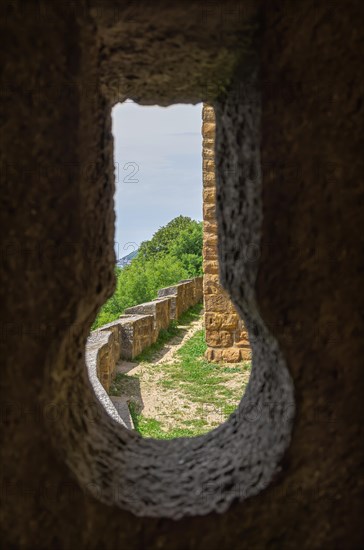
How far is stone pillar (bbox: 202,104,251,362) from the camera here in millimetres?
7941

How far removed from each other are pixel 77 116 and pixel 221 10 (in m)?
0.48

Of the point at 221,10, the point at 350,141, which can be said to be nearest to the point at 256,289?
the point at 350,141

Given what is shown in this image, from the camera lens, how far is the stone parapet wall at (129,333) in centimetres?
597

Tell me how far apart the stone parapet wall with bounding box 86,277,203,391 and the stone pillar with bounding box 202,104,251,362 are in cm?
140

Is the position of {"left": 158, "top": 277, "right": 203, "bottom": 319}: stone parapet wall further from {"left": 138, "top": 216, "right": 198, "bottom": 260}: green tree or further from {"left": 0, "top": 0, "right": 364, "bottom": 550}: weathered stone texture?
{"left": 138, "top": 216, "right": 198, "bottom": 260}: green tree

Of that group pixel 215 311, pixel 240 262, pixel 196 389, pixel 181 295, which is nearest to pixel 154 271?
pixel 181 295

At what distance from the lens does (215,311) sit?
8023 mm

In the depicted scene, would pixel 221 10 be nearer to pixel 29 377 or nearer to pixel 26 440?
pixel 29 377

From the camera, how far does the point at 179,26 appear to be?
1237 millimetres

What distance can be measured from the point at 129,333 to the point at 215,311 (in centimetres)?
159

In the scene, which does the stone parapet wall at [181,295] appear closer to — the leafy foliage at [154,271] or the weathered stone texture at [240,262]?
the leafy foliage at [154,271]

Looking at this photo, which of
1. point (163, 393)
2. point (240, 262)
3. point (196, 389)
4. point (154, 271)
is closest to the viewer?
point (240, 262)

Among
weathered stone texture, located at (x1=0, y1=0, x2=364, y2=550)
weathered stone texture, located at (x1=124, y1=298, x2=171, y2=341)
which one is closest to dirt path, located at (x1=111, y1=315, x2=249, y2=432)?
weathered stone texture, located at (x1=124, y1=298, x2=171, y2=341)

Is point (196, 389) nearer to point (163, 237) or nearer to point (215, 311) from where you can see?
point (215, 311)
